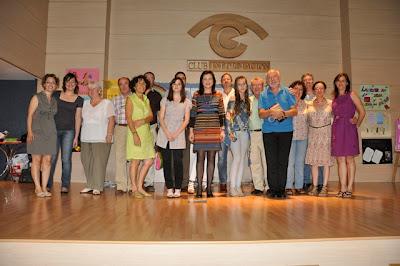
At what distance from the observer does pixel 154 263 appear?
1659 millimetres

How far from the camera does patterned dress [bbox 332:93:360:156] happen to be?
3.46 m

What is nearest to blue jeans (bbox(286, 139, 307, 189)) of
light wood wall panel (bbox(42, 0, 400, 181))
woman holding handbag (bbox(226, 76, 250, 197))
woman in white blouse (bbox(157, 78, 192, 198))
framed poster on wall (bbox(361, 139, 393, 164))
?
woman holding handbag (bbox(226, 76, 250, 197))

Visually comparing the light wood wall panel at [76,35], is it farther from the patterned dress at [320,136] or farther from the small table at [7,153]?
the patterned dress at [320,136]

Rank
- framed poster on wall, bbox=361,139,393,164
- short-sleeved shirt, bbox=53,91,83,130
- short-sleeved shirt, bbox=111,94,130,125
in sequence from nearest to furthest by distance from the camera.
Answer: short-sleeved shirt, bbox=53,91,83,130 → short-sleeved shirt, bbox=111,94,130,125 → framed poster on wall, bbox=361,139,393,164

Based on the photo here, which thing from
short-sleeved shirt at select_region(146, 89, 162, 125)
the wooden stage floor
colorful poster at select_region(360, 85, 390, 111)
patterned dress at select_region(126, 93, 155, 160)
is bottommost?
the wooden stage floor

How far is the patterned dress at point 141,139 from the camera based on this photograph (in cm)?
347

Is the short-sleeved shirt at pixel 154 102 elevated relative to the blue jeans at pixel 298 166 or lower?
elevated

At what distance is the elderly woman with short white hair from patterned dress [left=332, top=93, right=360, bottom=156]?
255 centimetres

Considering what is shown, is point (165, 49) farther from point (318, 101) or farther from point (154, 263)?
point (154, 263)

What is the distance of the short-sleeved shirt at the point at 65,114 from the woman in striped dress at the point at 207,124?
4.75 ft

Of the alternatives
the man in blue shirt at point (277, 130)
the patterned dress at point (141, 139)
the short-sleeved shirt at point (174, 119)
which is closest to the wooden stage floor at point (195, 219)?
the man in blue shirt at point (277, 130)

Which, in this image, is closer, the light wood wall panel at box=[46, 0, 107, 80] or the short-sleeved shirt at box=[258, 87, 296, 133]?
the short-sleeved shirt at box=[258, 87, 296, 133]

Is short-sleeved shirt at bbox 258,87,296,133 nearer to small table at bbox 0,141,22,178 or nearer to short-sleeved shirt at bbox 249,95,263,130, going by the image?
short-sleeved shirt at bbox 249,95,263,130

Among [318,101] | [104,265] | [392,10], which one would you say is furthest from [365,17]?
[104,265]
